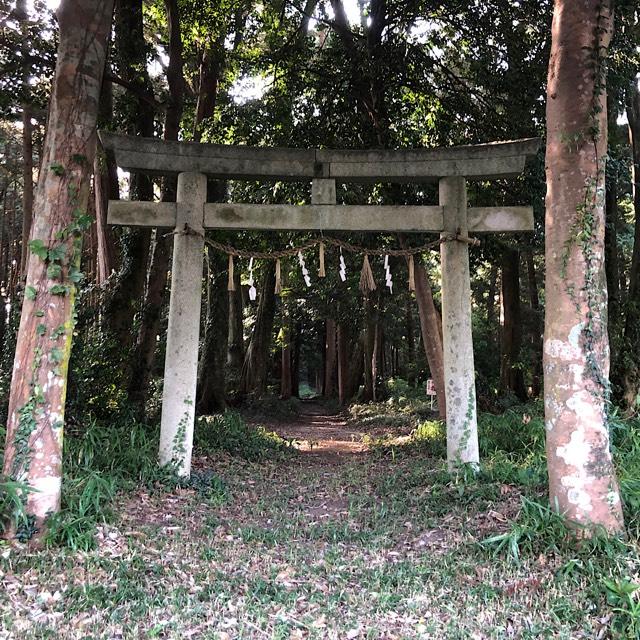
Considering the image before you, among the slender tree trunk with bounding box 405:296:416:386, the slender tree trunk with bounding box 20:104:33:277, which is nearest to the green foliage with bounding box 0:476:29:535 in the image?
the slender tree trunk with bounding box 20:104:33:277

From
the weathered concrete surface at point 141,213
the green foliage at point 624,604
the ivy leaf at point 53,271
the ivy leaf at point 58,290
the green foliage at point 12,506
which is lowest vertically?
the green foliage at point 624,604

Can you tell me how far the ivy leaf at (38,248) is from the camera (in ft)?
15.2

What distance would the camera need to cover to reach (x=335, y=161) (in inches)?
279

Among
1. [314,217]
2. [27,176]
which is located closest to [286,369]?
[27,176]

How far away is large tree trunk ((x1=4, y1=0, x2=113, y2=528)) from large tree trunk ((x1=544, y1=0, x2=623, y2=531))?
14.3 ft

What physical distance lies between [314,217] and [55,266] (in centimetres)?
346

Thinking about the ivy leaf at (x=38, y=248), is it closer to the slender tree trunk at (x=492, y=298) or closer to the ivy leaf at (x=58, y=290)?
the ivy leaf at (x=58, y=290)

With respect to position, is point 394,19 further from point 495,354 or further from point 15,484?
point 495,354

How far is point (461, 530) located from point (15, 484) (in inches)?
160

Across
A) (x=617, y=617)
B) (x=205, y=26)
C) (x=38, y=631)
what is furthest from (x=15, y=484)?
(x=205, y=26)

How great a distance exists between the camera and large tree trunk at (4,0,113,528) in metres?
4.55

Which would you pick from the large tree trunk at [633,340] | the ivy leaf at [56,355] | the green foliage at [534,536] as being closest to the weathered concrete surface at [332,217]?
the ivy leaf at [56,355]

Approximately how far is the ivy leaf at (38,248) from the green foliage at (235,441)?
452 cm

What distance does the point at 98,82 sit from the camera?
5.13 meters
